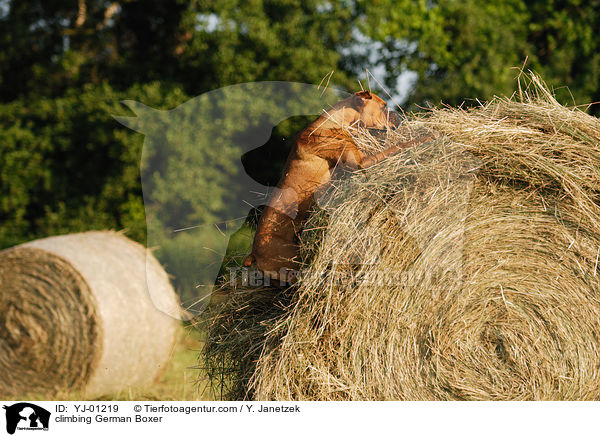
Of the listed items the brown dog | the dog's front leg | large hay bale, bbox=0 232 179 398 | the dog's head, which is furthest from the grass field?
the dog's head

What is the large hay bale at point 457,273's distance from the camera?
2.56 m

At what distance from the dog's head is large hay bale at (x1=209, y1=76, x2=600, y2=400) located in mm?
141

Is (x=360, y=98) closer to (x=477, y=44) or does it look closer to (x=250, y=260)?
(x=250, y=260)

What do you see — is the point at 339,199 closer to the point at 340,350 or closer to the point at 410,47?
the point at 340,350

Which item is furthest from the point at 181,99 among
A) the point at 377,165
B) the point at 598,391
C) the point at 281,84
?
the point at 598,391

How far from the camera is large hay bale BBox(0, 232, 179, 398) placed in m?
4.98

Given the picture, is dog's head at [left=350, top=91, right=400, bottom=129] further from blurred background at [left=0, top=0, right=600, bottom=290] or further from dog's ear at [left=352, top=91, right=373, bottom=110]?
blurred background at [left=0, top=0, right=600, bottom=290]

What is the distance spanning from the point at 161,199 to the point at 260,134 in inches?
74.0

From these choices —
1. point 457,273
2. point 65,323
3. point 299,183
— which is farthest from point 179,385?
point 457,273

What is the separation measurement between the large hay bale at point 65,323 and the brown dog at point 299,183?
2397 mm
